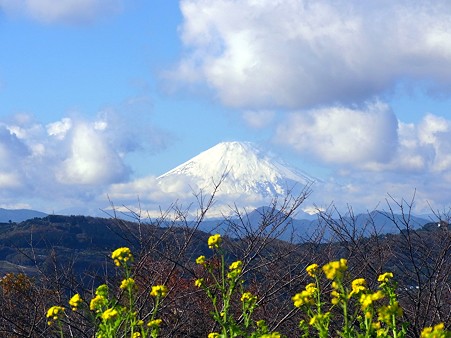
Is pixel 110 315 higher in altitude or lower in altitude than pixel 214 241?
lower

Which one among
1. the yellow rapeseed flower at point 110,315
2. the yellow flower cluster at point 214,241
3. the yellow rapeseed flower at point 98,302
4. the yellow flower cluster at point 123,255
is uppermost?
the yellow flower cluster at point 214,241

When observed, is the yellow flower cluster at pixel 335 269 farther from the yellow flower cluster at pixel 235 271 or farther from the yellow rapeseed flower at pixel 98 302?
the yellow rapeseed flower at pixel 98 302

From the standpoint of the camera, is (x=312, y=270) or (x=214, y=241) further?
(x=214, y=241)

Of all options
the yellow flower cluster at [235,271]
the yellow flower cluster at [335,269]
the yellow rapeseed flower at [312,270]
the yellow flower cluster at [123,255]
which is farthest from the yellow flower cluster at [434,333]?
the yellow flower cluster at [123,255]

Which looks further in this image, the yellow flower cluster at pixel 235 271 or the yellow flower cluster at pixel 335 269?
the yellow flower cluster at pixel 235 271

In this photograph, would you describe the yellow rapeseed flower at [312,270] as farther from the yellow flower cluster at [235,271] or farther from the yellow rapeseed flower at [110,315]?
the yellow rapeseed flower at [110,315]

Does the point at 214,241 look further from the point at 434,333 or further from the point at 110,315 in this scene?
the point at 434,333

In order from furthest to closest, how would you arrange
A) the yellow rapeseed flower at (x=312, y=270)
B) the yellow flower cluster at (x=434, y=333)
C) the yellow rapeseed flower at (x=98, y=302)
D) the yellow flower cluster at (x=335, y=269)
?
1. the yellow rapeseed flower at (x=312, y=270)
2. the yellow rapeseed flower at (x=98, y=302)
3. the yellow flower cluster at (x=335, y=269)
4. the yellow flower cluster at (x=434, y=333)

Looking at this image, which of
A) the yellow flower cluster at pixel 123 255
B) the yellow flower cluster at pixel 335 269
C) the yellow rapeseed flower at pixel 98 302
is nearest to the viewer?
the yellow flower cluster at pixel 335 269

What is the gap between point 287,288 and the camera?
30.1 feet

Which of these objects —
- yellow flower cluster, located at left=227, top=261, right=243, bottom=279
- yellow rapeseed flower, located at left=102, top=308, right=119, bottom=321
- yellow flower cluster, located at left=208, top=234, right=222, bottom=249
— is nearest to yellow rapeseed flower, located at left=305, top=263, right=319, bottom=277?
yellow flower cluster, located at left=227, top=261, right=243, bottom=279

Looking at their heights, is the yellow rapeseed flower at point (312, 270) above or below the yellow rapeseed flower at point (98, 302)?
above

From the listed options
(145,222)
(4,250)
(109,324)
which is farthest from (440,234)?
(4,250)

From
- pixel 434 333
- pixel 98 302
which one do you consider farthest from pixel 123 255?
pixel 434 333
